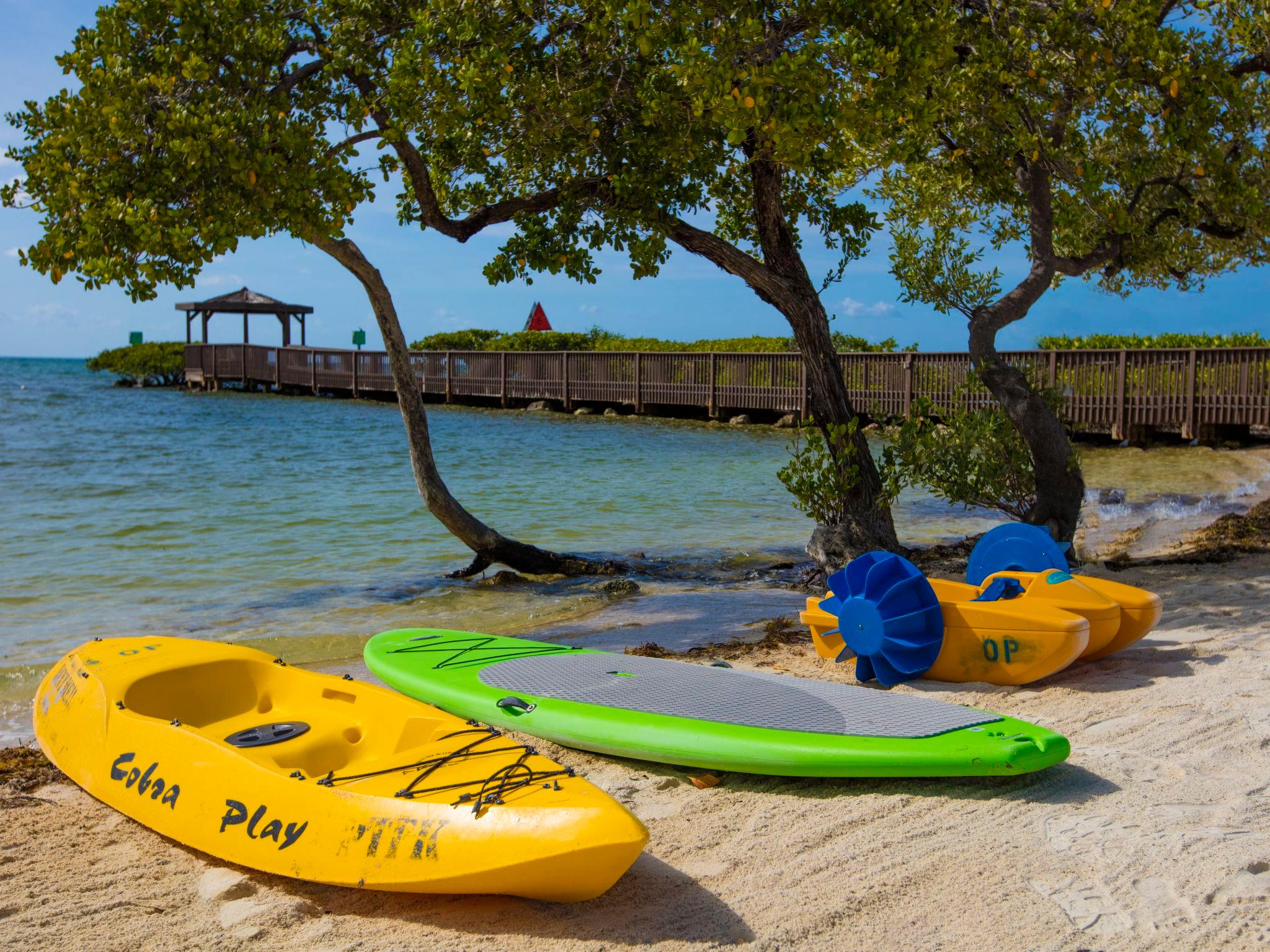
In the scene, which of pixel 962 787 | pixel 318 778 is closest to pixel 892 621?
pixel 962 787

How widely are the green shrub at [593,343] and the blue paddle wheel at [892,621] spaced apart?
21.2 meters

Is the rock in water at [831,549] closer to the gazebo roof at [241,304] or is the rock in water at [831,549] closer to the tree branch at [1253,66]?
the tree branch at [1253,66]

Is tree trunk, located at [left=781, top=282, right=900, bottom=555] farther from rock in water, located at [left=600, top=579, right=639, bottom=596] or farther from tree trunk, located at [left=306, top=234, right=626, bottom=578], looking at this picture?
tree trunk, located at [left=306, top=234, right=626, bottom=578]

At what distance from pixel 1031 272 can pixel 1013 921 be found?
7.15m

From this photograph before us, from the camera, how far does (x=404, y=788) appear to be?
318 cm

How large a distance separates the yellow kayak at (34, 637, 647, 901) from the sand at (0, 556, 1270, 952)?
0.39 ft

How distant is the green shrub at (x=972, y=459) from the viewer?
849cm

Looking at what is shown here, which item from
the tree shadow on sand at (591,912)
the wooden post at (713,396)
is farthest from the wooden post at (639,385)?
the tree shadow on sand at (591,912)

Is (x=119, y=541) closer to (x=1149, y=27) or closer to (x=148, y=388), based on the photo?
(x=1149, y=27)

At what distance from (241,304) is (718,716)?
40.1m

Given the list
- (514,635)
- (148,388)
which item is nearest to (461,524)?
(514,635)

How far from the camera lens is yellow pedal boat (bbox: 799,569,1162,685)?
4.80 metres

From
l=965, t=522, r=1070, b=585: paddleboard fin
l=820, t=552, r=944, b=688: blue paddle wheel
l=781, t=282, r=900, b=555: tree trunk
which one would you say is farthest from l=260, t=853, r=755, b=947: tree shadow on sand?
l=781, t=282, r=900, b=555: tree trunk

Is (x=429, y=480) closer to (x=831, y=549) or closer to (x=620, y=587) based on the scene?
(x=620, y=587)
